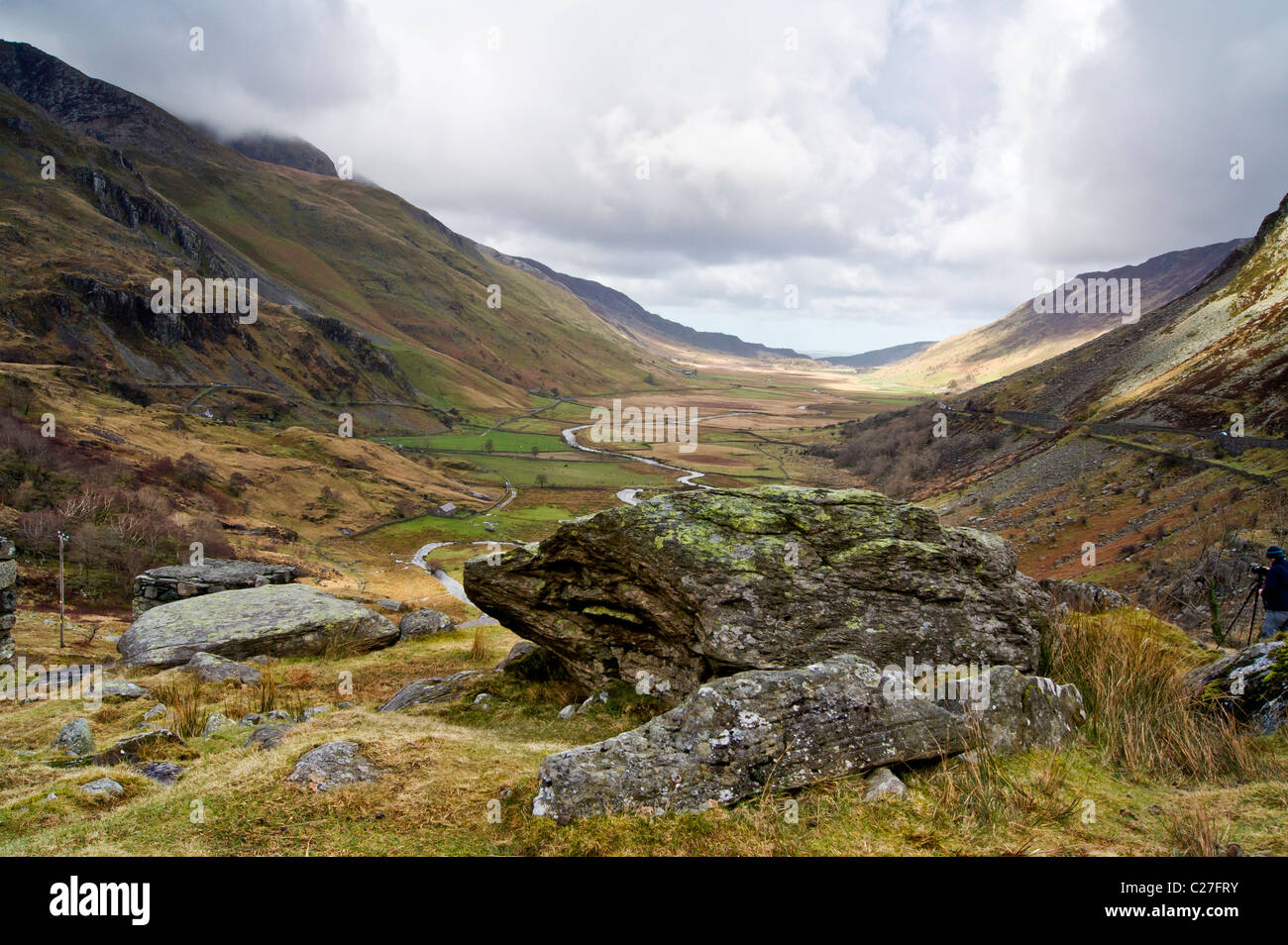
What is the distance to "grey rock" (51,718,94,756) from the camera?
11609 mm

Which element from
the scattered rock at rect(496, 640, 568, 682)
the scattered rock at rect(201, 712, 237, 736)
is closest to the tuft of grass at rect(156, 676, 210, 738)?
the scattered rock at rect(201, 712, 237, 736)

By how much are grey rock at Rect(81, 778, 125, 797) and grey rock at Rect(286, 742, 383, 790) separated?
2.48m

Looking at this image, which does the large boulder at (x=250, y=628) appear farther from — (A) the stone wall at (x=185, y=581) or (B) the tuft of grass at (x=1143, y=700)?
(B) the tuft of grass at (x=1143, y=700)

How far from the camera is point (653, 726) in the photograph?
805 cm

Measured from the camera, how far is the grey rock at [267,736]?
11039 mm

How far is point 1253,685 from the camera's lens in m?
9.03

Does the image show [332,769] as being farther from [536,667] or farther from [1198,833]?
[1198,833]

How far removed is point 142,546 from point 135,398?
75.4 metres

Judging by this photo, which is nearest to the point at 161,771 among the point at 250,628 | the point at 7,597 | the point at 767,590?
the point at 767,590

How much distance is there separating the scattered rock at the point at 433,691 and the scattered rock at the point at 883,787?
1076cm

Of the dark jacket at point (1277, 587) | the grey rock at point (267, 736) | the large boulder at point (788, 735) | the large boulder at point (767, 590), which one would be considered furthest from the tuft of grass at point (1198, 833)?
the grey rock at point (267, 736)

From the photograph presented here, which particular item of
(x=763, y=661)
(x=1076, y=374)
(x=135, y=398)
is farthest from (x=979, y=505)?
(x=135, y=398)
